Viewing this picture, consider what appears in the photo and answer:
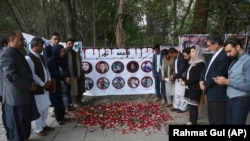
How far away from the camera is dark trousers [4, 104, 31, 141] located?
480 centimetres

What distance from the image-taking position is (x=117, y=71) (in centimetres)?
894

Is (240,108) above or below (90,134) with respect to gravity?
above

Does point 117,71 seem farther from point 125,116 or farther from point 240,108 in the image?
point 240,108

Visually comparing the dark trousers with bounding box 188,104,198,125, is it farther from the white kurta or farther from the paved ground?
the white kurta

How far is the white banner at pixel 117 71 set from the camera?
8.85 meters

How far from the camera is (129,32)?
1659 cm

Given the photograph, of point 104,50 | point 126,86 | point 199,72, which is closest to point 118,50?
point 104,50

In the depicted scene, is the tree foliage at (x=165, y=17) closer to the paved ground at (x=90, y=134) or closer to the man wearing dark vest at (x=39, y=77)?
the paved ground at (x=90, y=134)

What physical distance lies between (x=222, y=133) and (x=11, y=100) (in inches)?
123

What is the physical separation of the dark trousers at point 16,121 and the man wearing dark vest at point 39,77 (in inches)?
23.4

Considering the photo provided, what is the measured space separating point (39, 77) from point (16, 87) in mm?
785

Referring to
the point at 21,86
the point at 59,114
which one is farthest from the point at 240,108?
the point at 59,114

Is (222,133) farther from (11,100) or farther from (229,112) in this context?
(11,100)

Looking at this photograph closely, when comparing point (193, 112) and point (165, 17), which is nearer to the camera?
point (193, 112)
